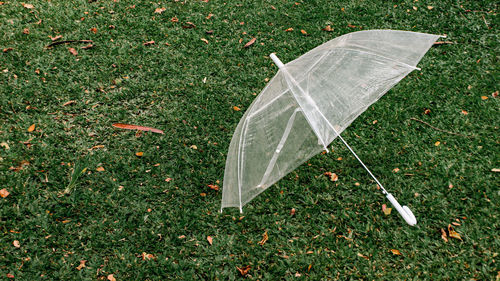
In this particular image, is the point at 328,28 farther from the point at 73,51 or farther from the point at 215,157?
the point at 73,51

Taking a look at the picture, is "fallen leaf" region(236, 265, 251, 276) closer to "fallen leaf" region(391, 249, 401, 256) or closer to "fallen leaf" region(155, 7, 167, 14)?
"fallen leaf" region(391, 249, 401, 256)

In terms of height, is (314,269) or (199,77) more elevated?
(199,77)

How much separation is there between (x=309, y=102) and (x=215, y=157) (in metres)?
1.73

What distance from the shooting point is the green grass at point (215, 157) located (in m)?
3.03

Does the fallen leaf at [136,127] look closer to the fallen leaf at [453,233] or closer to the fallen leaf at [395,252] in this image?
the fallen leaf at [395,252]

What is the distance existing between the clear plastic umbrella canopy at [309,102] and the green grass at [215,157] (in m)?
1.07

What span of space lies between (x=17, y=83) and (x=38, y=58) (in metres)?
0.50

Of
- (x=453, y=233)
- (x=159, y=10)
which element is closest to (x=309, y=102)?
(x=453, y=233)

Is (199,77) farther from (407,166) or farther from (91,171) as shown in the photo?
(407,166)

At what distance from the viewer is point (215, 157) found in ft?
12.5

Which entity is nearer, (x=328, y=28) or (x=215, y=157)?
(x=215, y=157)

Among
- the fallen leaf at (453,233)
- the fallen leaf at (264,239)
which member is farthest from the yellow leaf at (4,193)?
the fallen leaf at (453,233)

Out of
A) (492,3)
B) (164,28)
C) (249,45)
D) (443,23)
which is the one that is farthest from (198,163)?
(492,3)

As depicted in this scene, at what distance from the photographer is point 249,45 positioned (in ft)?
16.3
